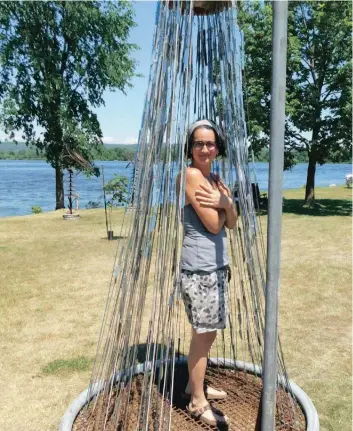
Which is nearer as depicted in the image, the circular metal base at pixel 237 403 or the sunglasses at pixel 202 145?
the sunglasses at pixel 202 145

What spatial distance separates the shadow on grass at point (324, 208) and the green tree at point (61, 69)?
245 inches

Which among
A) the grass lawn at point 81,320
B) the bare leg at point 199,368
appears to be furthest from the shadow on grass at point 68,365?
the bare leg at point 199,368

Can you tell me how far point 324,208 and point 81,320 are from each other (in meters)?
9.20

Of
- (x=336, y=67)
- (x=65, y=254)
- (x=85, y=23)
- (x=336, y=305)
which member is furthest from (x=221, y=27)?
(x=85, y=23)

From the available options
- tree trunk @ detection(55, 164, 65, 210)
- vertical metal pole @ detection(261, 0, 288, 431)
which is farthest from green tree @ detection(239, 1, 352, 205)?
vertical metal pole @ detection(261, 0, 288, 431)

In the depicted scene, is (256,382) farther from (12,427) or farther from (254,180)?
(12,427)

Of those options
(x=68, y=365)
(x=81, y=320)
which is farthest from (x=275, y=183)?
(x=81, y=320)

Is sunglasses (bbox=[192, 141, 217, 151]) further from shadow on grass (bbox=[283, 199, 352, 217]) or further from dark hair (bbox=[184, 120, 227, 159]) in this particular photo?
shadow on grass (bbox=[283, 199, 352, 217])

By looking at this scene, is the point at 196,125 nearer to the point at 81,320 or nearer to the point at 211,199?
the point at 211,199

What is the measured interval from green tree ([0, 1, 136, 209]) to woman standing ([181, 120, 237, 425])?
36.5 feet

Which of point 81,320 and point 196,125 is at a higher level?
point 196,125

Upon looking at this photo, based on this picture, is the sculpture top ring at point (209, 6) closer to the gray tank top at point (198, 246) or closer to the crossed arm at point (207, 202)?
the crossed arm at point (207, 202)

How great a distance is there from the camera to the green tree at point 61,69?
12.9 m

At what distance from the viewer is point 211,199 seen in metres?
1.86
